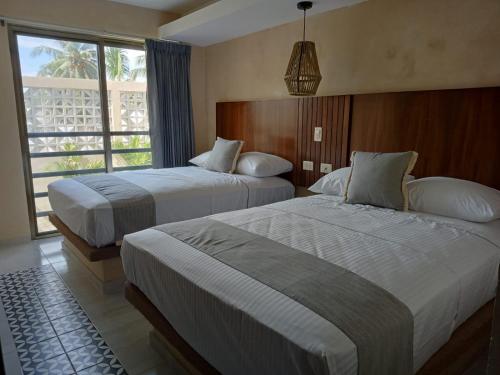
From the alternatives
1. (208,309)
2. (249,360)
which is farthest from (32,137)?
(249,360)

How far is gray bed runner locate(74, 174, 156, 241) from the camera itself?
2508mm

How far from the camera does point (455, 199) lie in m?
2.04

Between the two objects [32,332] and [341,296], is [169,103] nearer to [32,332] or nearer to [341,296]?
[32,332]

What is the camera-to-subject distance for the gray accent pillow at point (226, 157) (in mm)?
3602

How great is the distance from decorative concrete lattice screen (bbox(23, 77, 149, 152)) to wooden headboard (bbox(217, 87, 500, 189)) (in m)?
1.49

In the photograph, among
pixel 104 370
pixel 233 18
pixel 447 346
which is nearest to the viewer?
pixel 447 346

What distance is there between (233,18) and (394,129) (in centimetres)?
179

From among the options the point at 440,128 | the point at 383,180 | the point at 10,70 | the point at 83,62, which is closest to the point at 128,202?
the point at 383,180

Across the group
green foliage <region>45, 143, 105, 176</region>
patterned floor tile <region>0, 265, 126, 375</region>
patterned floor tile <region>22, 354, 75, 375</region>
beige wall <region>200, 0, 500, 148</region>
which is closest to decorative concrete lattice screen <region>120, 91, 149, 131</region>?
green foliage <region>45, 143, 105, 176</region>

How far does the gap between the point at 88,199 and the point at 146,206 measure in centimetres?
42

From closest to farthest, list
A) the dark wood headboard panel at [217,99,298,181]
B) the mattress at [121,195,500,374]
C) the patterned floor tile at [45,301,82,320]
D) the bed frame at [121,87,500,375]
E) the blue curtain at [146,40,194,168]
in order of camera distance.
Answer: the mattress at [121,195,500,374], the bed frame at [121,87,500,375], the patterned floor tile at [45,301,82,320], the dark wood headboard panel at [217,99,298,181], the blue curtain at [146,40,194,168]

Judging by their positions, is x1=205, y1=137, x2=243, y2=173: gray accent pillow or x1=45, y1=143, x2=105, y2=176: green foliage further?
x1=45, y1=143, x2=105, y2=176: green foliage

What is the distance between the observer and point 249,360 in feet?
3.63

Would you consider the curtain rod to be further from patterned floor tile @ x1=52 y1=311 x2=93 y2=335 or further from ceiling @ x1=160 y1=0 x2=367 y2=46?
patterned floor tile @ x1=52 y1=311 x2=93 y2=335
